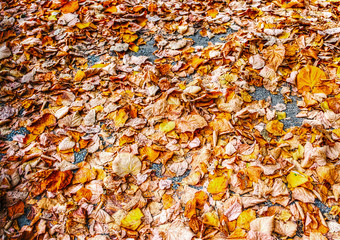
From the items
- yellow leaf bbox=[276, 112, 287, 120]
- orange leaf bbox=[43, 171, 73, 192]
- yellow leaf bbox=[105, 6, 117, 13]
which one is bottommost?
orange leaf bbox=[43, 171, 73, 192]

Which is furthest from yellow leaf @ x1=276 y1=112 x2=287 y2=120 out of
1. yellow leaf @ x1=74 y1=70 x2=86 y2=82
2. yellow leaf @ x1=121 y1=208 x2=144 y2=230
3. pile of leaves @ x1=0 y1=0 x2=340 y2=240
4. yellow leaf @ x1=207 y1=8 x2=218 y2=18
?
yellow leaf @ x1=74 y1=70 x2=86 y2=82

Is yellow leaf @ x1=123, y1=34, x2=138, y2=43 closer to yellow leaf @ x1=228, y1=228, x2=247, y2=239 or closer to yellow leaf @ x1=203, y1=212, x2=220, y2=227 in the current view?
yellow leaf @ x1=203, y1=212, x2=220, y2=227

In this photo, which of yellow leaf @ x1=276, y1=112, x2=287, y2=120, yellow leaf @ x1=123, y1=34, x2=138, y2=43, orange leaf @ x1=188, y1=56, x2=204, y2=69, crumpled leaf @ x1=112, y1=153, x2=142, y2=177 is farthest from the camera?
yellow leaf @ x1=123, y1=34, x2=138, y2=43

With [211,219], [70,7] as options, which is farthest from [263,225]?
[70,7]

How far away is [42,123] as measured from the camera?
225 centimetres


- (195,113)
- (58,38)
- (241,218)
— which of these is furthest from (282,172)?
(58,38)

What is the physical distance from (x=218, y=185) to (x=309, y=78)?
1.48 meters

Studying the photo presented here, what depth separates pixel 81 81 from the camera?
257 cm

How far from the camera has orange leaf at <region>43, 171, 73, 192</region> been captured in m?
1.87

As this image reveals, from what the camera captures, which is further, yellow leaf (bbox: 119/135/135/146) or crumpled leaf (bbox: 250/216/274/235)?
yellow leaf (bbox: 119/135/135/146)

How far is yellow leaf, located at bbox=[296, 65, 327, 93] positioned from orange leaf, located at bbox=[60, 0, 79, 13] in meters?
3.01

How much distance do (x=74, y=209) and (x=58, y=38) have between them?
221 cm

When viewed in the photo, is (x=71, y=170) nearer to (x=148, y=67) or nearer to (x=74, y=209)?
(x=74, y=209)

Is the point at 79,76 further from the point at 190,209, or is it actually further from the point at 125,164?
the point at 190,209
